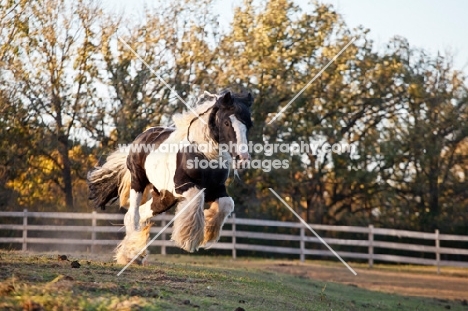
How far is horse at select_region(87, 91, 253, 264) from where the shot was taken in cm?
898

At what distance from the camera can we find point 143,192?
1095cm

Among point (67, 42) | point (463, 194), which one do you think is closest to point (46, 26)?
point (67, 42)

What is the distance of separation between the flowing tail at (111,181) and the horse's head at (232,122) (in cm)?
274

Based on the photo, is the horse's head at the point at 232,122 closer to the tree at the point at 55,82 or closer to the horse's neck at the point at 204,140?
the horse's neck at the point at 204,140

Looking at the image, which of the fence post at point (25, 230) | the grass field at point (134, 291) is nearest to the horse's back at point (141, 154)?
the grass field at point (134, 291)

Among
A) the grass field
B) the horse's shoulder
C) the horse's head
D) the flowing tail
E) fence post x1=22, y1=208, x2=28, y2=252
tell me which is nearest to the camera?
the grass field

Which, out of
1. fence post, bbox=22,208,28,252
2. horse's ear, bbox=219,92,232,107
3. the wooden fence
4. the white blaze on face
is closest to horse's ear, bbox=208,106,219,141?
horse's ear, bbox=219,92,232,107

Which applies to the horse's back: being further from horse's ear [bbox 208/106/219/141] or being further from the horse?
horse's ear [bbox 208/106/219/141]

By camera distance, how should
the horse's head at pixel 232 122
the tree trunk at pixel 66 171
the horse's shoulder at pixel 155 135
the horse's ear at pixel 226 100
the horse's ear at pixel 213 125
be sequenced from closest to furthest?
the horse's head at pixel 232 122, the horse's ear at pixel 226 100, the horse's ear at pixel 213 125, the horse's shoulder at pixel 155 135, the tree trunk at pixel 66 171

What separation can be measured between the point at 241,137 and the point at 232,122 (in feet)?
0.84

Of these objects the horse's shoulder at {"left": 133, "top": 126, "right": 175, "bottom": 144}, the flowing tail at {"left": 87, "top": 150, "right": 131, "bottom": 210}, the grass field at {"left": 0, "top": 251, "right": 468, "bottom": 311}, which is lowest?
the grass field at {"left": 0, "top": 251, "right": 468, "bottom": 311}

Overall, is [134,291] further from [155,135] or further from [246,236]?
[246,236]

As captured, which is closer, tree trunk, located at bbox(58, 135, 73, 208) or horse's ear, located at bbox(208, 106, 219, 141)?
horse's ear, located at bbox(208, 106, 219, 141)

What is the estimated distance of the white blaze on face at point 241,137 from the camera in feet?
28.0
